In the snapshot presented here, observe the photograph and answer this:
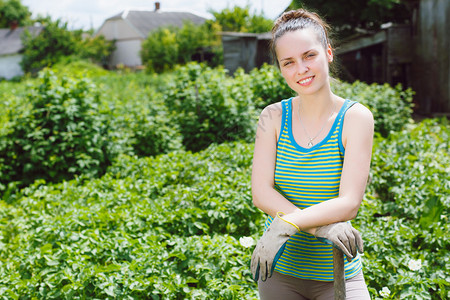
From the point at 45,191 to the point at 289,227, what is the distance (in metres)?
3.71

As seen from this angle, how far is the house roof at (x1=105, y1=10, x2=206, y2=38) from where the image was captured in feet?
147

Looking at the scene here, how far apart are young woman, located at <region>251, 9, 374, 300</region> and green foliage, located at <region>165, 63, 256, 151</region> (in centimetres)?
447

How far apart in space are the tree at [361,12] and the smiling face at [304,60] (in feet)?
36.6

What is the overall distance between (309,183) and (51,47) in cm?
3774

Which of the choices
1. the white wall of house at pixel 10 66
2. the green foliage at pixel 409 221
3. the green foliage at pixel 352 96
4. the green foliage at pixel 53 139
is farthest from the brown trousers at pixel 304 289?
the white wall of house at pixel 10 66

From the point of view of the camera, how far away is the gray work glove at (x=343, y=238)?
1.36 m

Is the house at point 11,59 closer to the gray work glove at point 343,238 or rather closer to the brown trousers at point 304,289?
the brown trousers at point 304,289

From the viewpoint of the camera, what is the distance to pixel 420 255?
2.87m

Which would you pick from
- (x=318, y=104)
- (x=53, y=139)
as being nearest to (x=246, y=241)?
(x=318, y=104)

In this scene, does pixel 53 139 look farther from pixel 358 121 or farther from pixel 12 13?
pixel 12 13

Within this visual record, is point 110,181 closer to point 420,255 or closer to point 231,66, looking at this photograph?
point 420,255

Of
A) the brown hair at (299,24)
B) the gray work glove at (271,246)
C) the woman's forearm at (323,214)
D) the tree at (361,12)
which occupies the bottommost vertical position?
the gray work glove at (271,246)

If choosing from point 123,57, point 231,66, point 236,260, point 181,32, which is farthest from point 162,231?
point 123,57

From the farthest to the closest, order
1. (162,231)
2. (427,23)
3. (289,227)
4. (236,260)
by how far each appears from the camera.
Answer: (427,23) < (162,231) < (236,260) < (289,227)
